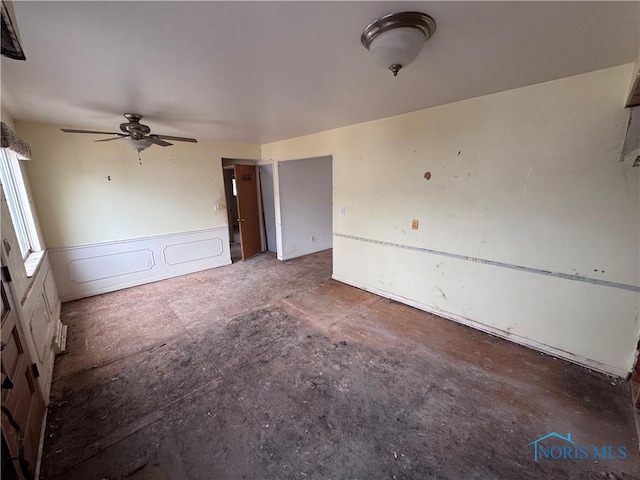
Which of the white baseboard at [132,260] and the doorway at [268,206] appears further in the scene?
the doorway at [268,206]

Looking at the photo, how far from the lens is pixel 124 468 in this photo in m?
1.45

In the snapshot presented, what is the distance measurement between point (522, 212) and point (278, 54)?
2.32 metres

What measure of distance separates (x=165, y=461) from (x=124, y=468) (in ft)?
0.70

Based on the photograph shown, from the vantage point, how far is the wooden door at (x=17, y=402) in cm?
112

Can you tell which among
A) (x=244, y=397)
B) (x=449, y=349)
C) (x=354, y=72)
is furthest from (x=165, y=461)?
(x=354, y=72)

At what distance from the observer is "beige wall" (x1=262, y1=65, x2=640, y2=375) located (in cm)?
189

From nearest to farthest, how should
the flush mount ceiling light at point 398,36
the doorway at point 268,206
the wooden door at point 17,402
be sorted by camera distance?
the wooden door at point 17,402, the flush mount ceiling light at point 398,36, the doorway at point 268,206

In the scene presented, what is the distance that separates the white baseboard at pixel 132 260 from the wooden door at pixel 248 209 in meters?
0.46

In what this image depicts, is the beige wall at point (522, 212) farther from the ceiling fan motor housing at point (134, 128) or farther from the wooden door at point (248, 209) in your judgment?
the wooden door at point (248, 209)

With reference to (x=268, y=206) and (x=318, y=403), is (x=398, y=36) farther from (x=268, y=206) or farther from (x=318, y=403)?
(x=268, y=206)

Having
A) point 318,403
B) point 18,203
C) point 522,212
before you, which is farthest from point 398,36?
point 18,203

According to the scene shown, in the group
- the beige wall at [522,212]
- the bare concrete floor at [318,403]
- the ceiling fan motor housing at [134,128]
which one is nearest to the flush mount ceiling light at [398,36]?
the beige wall at [522,212]

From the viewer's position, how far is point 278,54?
1558 millimetres

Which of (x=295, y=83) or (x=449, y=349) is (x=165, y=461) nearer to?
(x=449, y=349)
